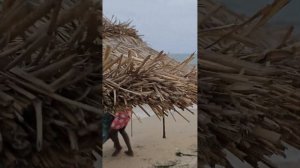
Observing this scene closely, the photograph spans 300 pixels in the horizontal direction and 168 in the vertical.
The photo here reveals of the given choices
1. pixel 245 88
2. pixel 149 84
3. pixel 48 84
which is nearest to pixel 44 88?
pixel 48 84

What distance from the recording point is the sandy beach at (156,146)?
3758mm

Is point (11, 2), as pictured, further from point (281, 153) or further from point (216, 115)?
point (281, 153)

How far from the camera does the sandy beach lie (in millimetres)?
3758

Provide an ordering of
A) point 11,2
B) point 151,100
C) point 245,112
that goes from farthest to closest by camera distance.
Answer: point 151,100 < point 245,112 < point 11,2

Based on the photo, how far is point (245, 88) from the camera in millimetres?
488

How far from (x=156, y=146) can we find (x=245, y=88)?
451 centimetres

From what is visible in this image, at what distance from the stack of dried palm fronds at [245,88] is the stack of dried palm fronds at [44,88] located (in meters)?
0.16

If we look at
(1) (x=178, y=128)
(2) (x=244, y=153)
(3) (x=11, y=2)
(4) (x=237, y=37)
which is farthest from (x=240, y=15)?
(1) (x=178, y=128)

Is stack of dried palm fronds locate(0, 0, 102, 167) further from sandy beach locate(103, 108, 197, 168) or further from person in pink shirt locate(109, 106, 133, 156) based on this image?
sandy beach locate(103, 108, 197, 168)

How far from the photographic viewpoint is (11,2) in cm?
34

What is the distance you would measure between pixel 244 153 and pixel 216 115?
3.2 inches


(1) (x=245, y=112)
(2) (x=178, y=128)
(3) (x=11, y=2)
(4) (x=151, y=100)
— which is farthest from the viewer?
(2) (x=178, y=128)

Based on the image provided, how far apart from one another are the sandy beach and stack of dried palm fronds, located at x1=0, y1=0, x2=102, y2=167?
260cm

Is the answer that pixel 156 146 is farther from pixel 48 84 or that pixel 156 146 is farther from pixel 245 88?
pixel 48 84
